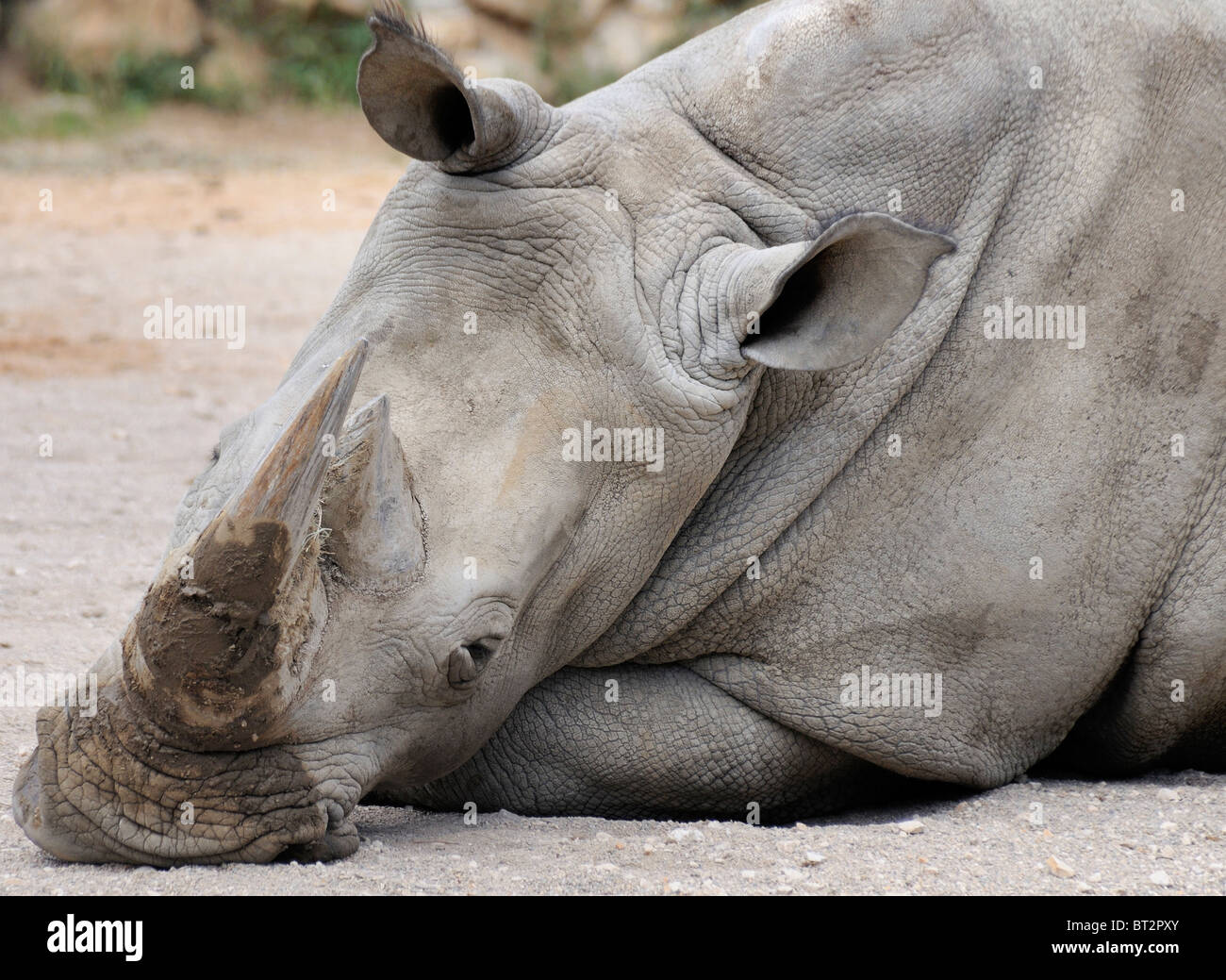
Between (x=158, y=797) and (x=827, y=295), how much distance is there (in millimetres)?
1933

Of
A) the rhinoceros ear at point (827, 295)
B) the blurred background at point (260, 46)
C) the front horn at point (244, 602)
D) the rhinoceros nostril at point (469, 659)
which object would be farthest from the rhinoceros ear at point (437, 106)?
the blurred background at point (260, 46)

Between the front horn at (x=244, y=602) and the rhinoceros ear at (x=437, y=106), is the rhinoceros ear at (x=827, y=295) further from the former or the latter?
the front horn at (x=244, y=602)

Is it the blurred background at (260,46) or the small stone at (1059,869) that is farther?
the blurred background at (260,46)

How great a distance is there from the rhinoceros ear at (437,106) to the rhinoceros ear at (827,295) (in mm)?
608

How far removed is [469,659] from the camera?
156 inches

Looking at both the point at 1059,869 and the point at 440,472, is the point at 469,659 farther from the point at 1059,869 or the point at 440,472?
the point at 1059,869

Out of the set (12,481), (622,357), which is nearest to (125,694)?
(622,357)

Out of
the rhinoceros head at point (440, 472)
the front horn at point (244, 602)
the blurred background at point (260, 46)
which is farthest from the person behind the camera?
the blurred background at point (260, 46)

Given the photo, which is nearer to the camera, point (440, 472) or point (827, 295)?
point (440, 472)

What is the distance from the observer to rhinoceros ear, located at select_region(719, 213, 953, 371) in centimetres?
414

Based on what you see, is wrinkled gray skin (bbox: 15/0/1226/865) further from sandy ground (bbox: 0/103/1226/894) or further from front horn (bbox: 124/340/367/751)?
front horn (bbox: 124/340/367/751)

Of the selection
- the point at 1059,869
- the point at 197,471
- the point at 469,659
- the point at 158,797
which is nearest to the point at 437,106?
the point at 469,659

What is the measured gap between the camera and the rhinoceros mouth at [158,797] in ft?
12.2

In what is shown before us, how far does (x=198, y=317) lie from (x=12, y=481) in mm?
4911
